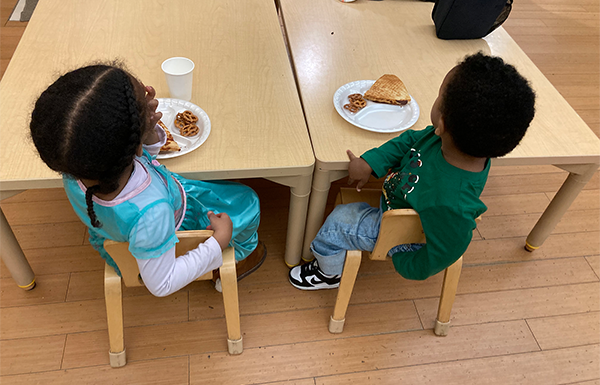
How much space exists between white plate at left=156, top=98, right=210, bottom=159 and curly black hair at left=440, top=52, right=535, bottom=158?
0.63 metres

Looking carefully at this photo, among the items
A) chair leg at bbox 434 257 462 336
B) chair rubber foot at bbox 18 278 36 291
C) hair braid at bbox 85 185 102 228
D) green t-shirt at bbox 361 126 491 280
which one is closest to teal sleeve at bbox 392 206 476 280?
green t-shirt at bbox 361 126 491 280

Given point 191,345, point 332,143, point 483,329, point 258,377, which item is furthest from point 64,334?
point 483,329

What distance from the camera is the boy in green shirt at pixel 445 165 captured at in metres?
0.92

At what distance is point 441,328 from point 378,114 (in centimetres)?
76

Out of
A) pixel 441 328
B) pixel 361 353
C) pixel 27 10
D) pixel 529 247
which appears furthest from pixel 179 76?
pixel 27 10

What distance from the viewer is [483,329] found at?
1.55 meters

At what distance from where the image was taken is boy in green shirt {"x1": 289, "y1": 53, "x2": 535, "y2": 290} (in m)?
0.92

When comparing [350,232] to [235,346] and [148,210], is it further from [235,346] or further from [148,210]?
[148,210]

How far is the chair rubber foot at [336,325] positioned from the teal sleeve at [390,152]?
1.77 ft

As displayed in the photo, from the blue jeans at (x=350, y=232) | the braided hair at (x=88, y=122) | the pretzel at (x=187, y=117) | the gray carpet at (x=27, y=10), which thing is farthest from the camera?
the gray carpet at (x=27, y=10)

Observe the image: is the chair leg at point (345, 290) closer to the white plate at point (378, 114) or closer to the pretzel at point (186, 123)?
the white plate at point (378, 114)

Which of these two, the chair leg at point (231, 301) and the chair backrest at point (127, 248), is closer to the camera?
the chair backrest at point (127, 248)

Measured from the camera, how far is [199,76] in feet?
4.50

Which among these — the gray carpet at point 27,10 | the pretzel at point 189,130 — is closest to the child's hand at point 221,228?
the pretzel at point 189,130
